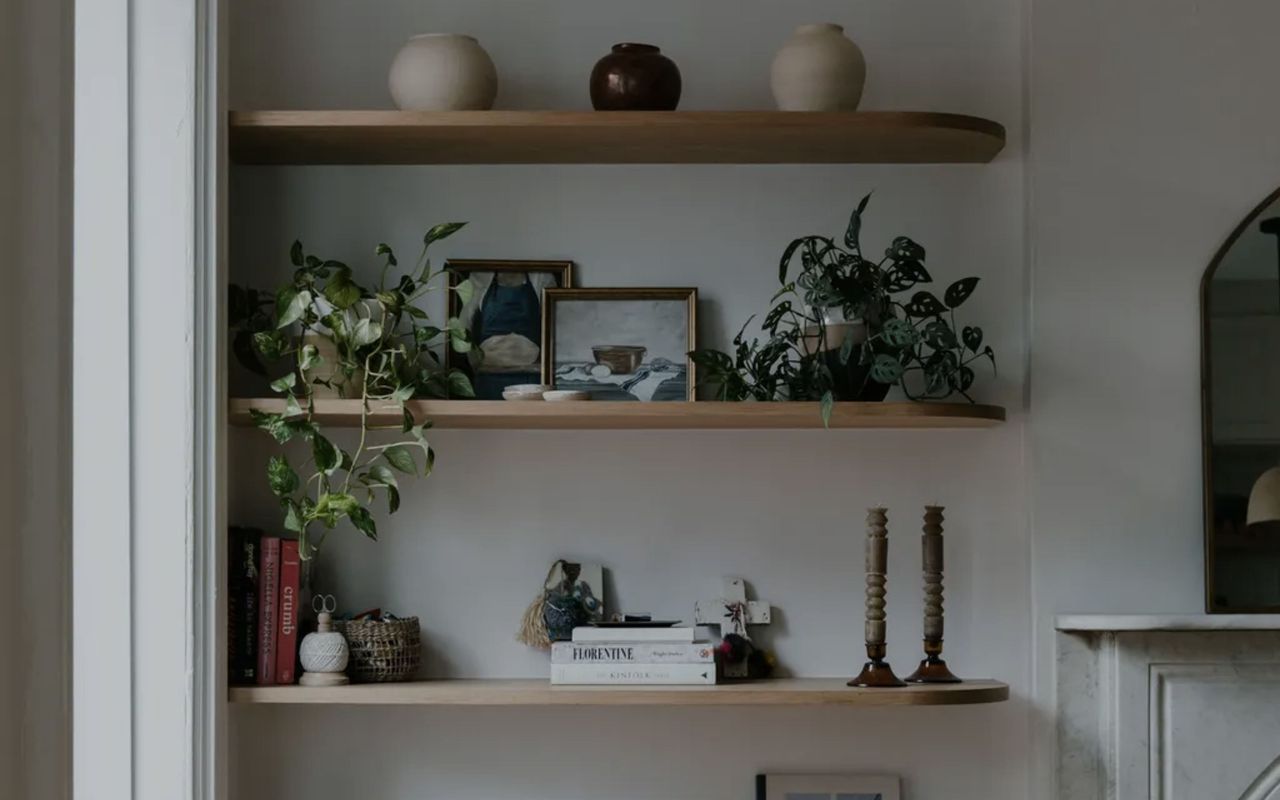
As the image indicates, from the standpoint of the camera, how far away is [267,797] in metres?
2.64

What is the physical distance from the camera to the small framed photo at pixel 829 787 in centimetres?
262

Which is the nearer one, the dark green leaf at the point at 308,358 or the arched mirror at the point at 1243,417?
the dark green leaf at the point at 308,358

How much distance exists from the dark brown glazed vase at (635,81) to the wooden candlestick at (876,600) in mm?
754

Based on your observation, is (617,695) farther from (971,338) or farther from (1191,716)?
(1191,716)

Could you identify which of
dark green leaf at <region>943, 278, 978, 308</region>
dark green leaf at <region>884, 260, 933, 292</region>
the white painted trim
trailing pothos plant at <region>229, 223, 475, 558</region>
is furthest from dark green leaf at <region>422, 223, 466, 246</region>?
dark green leaf at <region>943, 278, 978, 308</region>

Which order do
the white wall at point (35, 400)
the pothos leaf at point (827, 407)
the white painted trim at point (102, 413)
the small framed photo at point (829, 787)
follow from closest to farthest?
the white wall at point (35, 400) → the white painted trim at point (102, 413) → the pothos leaf at point (827, 407) → the small framed photo at point (829, 787)

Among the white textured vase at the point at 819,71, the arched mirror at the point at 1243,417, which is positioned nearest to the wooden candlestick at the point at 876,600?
the arched mirror at the point at 1243,417

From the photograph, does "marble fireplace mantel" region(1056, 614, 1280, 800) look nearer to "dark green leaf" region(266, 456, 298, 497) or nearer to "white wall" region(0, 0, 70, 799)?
"dark green leaf" region(266, 456, 298, 497)

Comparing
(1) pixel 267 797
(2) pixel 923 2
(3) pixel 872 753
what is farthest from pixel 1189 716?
(1) pixel 267 797

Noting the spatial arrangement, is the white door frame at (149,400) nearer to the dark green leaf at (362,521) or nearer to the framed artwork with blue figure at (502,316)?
the dark green leaf at (362,521)

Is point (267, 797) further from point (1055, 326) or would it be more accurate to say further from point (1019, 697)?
point (1055, 326)

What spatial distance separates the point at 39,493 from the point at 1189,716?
6.34 feet

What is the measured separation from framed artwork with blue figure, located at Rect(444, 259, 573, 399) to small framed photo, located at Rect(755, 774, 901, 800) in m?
0.80

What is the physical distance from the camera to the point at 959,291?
2.52 meters
